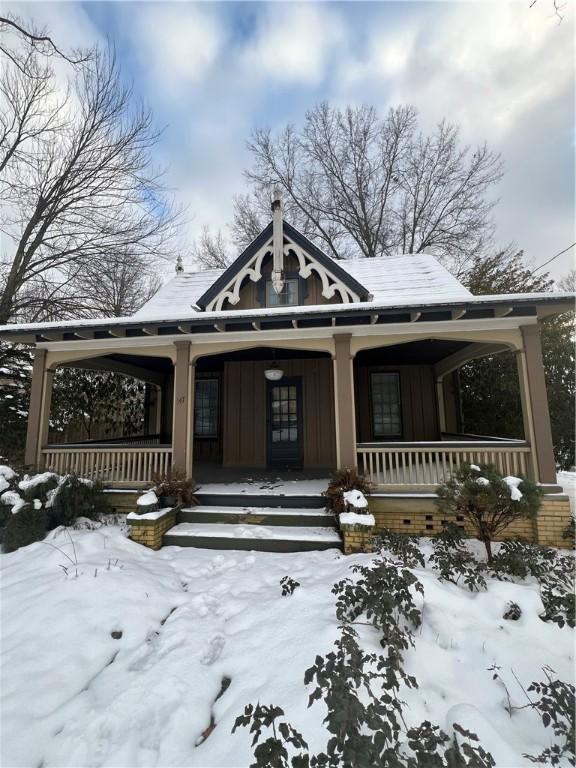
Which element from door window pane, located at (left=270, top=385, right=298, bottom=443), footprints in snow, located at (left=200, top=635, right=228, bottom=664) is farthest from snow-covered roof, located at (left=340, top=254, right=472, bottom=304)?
footprints in snow, located at (left=200, top=635, right=228, bottom=664)

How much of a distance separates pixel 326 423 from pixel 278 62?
8020mm

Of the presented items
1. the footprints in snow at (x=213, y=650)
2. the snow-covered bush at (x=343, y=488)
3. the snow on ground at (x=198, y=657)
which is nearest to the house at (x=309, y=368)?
the snow-covered bush at (x=343, y=488)

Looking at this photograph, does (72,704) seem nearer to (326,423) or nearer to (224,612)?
(224,612)

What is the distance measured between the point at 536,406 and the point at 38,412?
8.85 meters

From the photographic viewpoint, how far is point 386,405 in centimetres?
916

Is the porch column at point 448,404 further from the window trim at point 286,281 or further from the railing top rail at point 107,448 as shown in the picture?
the railing top rail at point 107,448

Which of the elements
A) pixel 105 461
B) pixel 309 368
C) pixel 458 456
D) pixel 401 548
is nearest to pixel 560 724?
pixel 401 548

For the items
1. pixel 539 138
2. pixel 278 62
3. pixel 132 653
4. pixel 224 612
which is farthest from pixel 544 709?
pixel 278 62

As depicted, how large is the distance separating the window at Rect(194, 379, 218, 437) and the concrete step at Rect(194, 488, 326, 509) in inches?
157

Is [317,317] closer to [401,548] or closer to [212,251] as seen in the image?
[401,548]

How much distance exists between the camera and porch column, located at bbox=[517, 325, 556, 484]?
538cm

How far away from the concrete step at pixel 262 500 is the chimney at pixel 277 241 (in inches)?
168

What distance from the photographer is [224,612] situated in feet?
11.1

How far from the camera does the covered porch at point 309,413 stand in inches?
227
